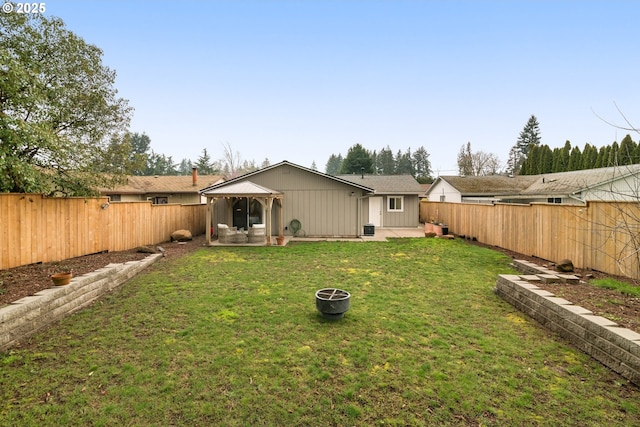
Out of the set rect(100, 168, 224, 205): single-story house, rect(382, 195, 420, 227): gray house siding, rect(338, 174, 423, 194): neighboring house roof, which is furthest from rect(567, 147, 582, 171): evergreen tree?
rect(100, 168, 224, 205): single-story house

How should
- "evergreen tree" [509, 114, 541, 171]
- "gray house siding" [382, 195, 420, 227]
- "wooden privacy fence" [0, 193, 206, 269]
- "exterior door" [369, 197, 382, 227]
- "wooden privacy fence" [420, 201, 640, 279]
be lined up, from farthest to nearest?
"evergreen tree" [509, 114, 541, 171] < "exterior door" [369, 197, 382, 227] < "gray house siding" [382, 195, 420, 227] < "wooden privacy fence" [0, 193, 206, 269] < "wooden privacy fence" [420, 201, 640, 279]

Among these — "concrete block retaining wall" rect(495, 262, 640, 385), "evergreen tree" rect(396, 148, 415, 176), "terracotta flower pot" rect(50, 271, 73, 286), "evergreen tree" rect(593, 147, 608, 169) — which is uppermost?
"evergreen tree" rect(396, 148, 415, 176)

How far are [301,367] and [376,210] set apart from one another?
706 inches

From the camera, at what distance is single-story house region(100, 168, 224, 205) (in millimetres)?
21250

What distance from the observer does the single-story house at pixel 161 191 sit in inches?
837

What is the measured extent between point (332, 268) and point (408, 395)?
5.59 metres

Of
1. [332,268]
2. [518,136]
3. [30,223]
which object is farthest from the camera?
[518,136]

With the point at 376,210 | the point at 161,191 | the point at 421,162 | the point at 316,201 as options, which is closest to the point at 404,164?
the point at 421,162

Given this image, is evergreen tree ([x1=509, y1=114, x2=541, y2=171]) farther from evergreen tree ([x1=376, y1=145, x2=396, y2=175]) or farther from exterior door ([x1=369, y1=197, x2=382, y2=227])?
exterior door ([x1=369, y1=197, x2=382, y2=227])

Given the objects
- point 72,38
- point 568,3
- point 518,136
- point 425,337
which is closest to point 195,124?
point 72,38

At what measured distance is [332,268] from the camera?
27.9 ft

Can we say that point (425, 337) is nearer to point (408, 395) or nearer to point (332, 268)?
point (408, 395)

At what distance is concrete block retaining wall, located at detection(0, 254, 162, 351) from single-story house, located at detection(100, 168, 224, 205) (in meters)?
16.4

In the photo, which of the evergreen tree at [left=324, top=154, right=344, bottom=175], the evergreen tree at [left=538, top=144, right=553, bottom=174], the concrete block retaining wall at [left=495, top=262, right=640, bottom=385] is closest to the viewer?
the concrete block retaining wall at [left=495, top=262, right=640, bottom=385]
